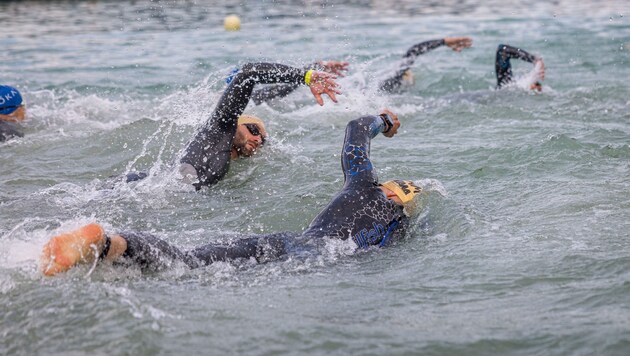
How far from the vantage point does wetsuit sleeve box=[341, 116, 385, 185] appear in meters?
6.03

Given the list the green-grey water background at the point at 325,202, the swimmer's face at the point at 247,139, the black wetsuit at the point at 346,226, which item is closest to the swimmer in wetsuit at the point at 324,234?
the black wetsuit at the point at 346,226

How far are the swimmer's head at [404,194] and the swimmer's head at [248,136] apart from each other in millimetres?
2250

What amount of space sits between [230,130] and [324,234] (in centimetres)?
220

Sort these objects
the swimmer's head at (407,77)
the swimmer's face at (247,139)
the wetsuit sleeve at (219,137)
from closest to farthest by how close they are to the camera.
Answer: the wetsuit sleeve at (219,137)
the swimmer's face at (247,139)
the swimmer's head at (407,77)

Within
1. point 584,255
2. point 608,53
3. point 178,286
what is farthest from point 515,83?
point 178,286

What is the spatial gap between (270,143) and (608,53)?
909 cm

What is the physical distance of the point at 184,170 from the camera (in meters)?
7.38

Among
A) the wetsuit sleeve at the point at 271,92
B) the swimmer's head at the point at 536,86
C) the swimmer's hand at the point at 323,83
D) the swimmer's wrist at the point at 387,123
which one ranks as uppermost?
the swimmer's hand at the point at 323,83

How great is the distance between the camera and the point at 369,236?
18.9 ft

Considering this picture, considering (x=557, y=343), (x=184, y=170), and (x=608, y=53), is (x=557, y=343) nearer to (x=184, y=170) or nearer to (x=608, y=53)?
(x=184, y=170)

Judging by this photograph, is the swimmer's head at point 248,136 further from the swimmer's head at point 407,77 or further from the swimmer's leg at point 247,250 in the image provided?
the swimmer's head at point 407,77

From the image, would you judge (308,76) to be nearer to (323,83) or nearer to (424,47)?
(323,83)

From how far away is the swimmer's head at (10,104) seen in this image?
31.5ft

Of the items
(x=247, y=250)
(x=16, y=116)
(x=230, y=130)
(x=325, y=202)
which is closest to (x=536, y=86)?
(x=325, y=202)
